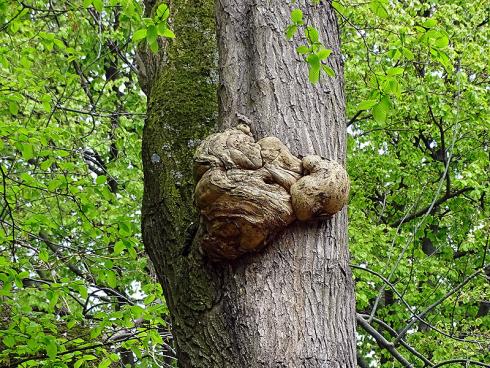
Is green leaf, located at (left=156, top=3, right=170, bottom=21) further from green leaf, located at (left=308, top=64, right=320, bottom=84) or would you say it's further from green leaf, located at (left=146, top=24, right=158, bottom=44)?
green leaf, located at (left=308, top=64, right=320, bottom=84)

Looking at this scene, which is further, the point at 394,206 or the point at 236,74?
the point at 394,206

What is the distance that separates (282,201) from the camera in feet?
7.57

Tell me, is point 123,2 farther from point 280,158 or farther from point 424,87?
point 424,87

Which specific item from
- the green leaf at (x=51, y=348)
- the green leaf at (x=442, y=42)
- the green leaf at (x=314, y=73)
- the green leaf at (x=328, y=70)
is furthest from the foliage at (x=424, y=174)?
the green leaf at (x=314, y=73)

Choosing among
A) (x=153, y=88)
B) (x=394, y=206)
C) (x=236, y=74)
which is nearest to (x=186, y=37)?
(x=153, y=88)

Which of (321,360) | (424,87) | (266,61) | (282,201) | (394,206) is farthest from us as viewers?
(394,206)

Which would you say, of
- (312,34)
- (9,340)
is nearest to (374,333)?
(312,34)

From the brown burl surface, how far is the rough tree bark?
0.22 ft

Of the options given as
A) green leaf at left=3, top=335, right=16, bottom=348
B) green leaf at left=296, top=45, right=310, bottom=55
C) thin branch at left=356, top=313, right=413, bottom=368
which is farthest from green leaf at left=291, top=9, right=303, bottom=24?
green leaf at left=3, top=335, right=16, bottom=348

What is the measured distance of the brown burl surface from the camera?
2.29 m

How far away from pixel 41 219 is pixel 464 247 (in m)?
7.38

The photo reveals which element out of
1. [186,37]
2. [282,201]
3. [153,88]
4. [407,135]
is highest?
[407,135]

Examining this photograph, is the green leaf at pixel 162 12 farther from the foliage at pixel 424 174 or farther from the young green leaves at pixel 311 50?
the foliage at pixel 424 174

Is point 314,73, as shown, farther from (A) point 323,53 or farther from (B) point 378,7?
(B) point 378,7
